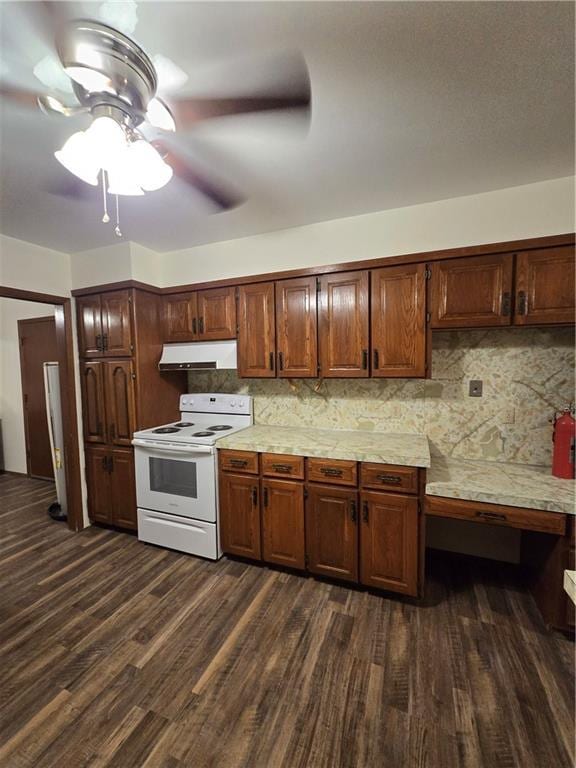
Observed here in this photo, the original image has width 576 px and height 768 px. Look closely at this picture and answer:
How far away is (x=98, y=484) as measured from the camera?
9.55 feet

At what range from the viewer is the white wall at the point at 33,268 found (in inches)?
97.3

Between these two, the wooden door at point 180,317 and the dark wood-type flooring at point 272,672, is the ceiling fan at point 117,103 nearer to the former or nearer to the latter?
the wooden door at point 180,317

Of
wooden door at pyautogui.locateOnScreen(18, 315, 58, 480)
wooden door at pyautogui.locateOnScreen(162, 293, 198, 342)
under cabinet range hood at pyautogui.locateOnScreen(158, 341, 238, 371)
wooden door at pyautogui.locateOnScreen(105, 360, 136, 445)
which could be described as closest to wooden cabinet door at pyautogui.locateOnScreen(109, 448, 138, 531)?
wooden door at pyautogui.locateOnScreen(105, 360, 136, 445)

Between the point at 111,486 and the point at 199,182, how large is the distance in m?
2.55

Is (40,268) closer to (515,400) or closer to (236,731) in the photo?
(236,731)

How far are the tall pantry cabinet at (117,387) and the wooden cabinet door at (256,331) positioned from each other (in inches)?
34.3

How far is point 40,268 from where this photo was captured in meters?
2.69

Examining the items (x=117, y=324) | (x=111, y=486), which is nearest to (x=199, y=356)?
(x=117, y=324)

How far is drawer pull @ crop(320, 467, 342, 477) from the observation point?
6.63 feet

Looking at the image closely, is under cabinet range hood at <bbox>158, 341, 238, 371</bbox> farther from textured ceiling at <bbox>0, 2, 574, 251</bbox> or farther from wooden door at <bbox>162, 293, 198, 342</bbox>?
textured ceiling at <bbox>0, 2, 574, 251</bbox>

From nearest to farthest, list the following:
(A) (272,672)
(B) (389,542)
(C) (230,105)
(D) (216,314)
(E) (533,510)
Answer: (C) (230,105)
(A) (272,672)
(E) (533,510)
(B) (389,542)
(D) (216,314)

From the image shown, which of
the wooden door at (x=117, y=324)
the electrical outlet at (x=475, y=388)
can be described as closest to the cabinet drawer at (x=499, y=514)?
the electrical outlet at (x=475, y=388)

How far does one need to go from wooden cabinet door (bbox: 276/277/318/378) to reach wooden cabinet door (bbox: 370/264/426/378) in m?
0.43

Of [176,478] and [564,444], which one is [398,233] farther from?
[176,478]
